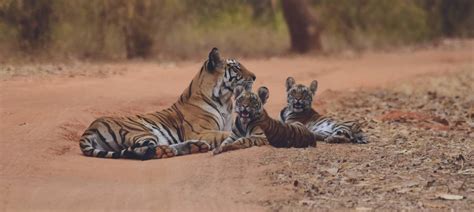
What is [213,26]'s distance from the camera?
29.3m

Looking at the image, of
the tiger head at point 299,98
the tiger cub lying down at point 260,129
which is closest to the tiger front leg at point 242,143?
the tiger cub lying down at point 260,129

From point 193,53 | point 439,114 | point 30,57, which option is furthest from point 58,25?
point 439,114

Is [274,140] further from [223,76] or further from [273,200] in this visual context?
[273,200]

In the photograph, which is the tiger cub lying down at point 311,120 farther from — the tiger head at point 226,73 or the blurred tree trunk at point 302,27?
the blurred tree trunk at point 302,27

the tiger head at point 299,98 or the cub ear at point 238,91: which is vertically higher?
the cub ear at point 238,91

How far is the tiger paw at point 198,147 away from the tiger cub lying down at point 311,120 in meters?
1.29

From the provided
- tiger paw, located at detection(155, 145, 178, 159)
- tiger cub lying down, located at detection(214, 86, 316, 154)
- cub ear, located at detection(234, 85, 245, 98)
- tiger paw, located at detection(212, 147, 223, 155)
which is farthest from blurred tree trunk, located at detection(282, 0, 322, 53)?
tiger paw, located at detection(212, 147, 223, 155)

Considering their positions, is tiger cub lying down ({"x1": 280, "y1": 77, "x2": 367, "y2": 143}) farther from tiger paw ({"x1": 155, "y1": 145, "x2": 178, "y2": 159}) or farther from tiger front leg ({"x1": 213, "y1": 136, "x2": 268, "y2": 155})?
tiger paw ({"x1": 155, "y1": 145, "x2": 178, "y2": 159})

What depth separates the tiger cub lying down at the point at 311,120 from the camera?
435 inches

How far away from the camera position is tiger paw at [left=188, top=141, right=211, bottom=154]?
1023 centimetres

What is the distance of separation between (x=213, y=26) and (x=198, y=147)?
19.2m

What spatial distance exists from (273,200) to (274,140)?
2452mm

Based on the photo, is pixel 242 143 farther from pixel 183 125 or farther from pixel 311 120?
pixel 311 120

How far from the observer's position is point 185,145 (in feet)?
33.5
